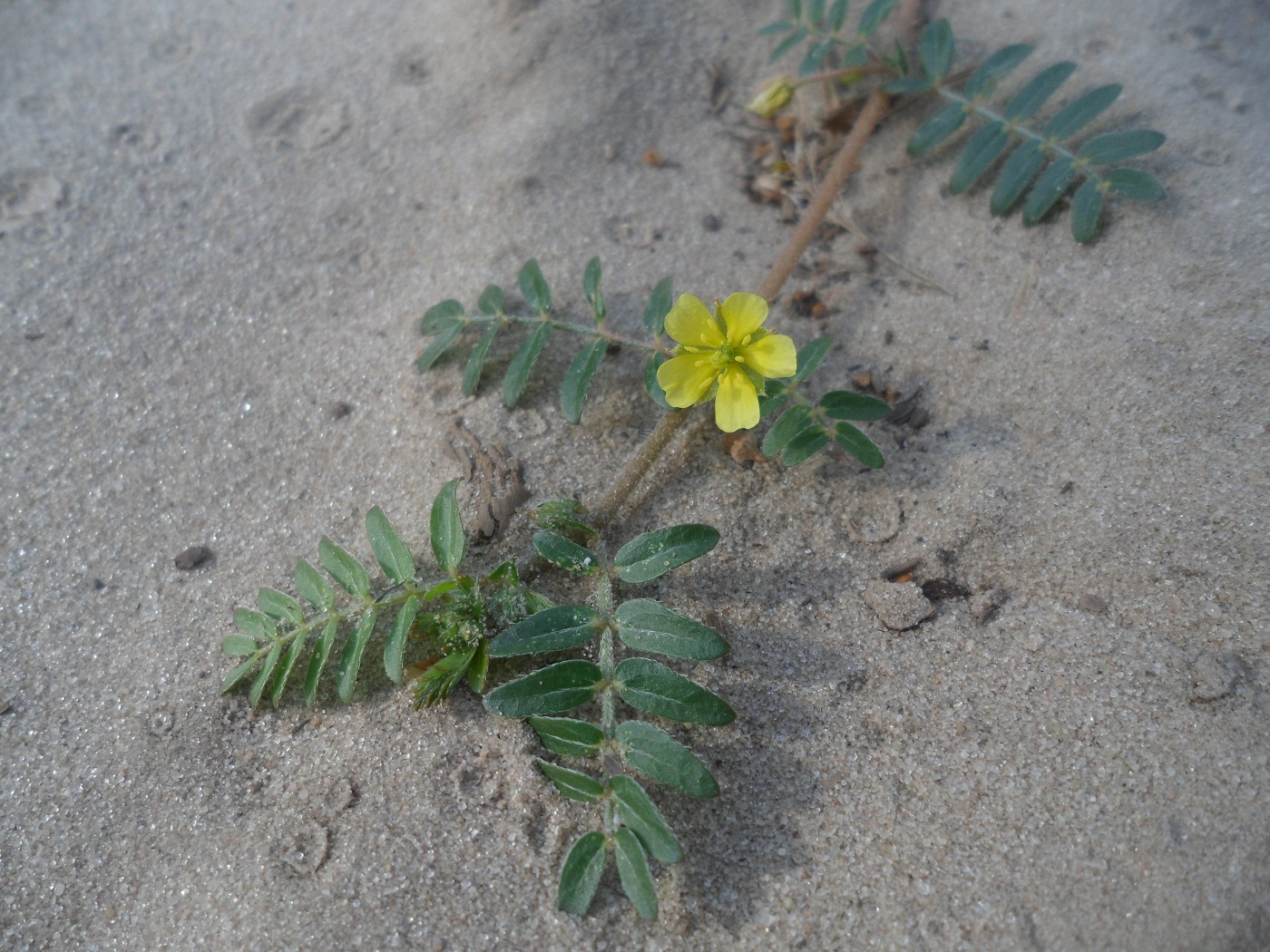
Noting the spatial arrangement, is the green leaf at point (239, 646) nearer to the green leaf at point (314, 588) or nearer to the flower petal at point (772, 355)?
the green leaf at point (314, 588)

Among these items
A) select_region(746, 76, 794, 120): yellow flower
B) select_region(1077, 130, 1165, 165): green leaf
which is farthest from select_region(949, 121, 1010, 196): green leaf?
select_region(746, 76, 794, 120): yellow flower

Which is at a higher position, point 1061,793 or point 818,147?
point 818,147

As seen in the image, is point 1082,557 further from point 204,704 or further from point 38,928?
point 38,928

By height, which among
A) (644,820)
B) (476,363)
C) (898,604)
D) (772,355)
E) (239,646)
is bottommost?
(898,604)

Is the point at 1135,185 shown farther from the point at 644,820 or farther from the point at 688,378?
the point at 644,820

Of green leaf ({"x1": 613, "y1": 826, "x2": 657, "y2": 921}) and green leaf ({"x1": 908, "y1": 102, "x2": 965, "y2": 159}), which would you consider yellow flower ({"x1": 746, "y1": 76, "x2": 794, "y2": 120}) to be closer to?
green leaf ({"x1": 908, "y1": 102, "x2": 965, "y2": 159})

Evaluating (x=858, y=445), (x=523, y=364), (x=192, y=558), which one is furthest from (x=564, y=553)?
(x=192, y=558)

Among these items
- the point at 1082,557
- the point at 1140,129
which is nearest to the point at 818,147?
the point at 1140,129
